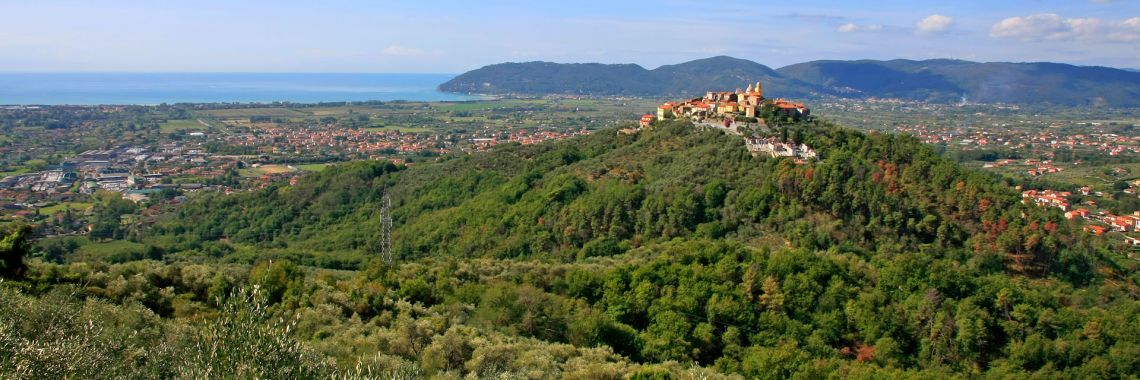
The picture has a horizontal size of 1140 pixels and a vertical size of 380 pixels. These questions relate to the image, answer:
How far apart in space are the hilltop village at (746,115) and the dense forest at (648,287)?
131cm

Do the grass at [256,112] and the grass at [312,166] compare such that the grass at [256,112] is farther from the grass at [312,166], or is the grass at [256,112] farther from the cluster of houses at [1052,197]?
the cluster of houses at [1052,197]

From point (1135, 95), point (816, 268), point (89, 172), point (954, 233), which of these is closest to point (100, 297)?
point (816, 268)

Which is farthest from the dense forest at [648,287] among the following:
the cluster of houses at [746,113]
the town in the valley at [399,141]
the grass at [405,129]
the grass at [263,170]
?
the grass at [405,129]

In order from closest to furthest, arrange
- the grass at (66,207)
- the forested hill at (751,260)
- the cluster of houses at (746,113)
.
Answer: the forested hill at (751,260), the cluster of houses at (746,113), the grass at (66,207)

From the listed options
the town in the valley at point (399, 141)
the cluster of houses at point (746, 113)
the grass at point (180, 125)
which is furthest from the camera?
the grass at point (180, 125)

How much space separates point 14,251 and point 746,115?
36151 mm

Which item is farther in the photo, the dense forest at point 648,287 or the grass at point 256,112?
the grass at point 256,112

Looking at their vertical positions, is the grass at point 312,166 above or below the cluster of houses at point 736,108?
below

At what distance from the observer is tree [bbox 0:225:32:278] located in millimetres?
16359

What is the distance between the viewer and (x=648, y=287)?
72.5ft

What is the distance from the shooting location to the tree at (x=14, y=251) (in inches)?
644

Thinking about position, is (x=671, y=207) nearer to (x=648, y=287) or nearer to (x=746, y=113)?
(x=648, y=287)

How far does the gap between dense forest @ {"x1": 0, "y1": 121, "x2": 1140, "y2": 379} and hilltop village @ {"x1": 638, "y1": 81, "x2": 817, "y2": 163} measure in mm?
1312

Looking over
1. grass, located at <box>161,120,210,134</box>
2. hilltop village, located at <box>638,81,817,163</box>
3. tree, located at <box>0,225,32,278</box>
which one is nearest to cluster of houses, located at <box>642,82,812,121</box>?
hilltop village, located at <box>638,81,817,163</box>
